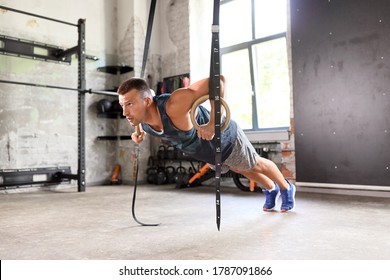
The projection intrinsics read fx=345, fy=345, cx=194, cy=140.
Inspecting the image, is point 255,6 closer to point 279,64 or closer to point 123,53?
point 279,64

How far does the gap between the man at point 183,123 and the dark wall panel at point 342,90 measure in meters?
1.82

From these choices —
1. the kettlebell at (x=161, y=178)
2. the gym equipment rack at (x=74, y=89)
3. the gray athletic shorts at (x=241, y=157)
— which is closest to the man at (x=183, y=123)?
the gray athletic shorts at (x=241, y=157)

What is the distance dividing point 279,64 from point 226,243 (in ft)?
12.3

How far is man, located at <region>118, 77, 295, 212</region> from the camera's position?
2.09 meters

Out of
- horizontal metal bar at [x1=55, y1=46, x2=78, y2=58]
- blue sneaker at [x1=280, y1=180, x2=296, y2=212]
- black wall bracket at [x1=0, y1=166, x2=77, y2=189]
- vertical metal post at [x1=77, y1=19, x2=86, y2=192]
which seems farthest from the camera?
horizontal metal bar at [x1=55, y1=46, x2=78, y2=58]

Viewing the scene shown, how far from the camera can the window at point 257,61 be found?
Result: 5176 millimetres

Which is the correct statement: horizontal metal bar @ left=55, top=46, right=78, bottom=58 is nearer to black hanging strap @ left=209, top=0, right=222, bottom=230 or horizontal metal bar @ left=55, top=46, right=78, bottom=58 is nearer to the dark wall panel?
the dark wall panel

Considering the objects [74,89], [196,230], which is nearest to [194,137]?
[196,230]

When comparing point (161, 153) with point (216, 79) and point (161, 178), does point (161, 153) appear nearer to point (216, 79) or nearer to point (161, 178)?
point (161, 178)

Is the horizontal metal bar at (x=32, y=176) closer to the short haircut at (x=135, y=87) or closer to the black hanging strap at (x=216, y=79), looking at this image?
the short haircut at (x=135, y=87)

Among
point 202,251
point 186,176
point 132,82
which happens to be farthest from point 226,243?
point 186,176

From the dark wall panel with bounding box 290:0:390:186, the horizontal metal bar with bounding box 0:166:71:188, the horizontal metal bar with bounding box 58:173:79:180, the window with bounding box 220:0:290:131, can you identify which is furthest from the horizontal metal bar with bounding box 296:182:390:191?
the horizontal metal bar with bounding box 0:166:71:188

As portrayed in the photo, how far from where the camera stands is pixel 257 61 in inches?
217

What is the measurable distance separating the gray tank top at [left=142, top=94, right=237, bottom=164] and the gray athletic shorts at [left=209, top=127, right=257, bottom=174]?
0.13ft
